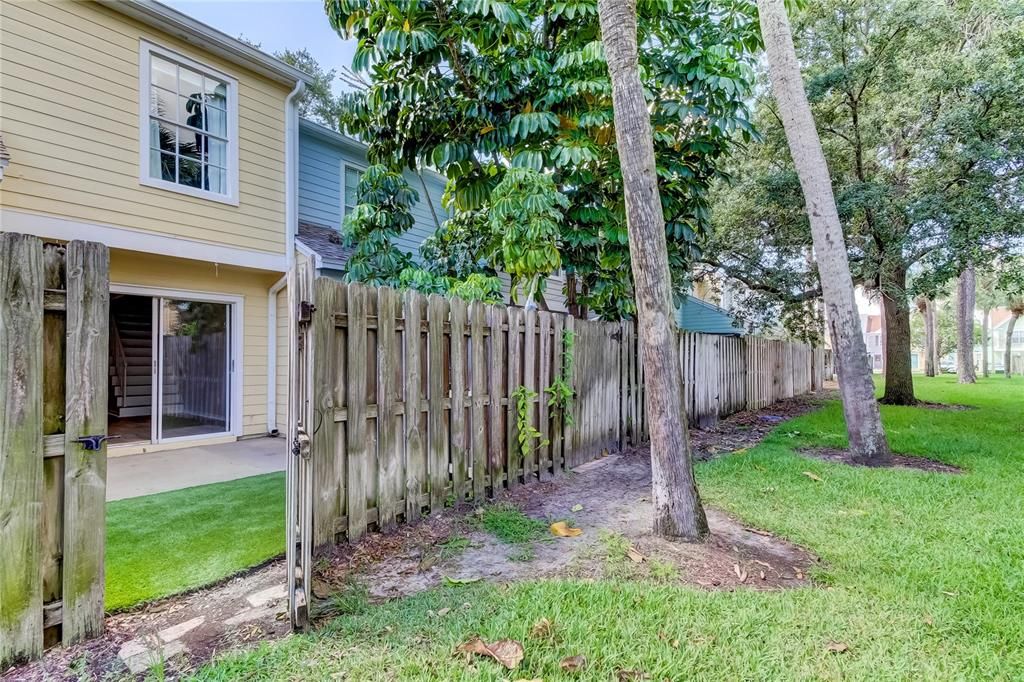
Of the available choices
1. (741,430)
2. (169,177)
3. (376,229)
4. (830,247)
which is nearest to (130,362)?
(169,177)

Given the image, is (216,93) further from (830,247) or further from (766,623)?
(766,623)

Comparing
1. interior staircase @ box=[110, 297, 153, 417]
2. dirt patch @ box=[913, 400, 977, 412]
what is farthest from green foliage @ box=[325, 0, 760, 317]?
dirt patch @ box=[913, 400, 977, 412]

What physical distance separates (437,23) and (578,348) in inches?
152

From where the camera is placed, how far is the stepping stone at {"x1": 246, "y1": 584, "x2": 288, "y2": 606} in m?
2.54

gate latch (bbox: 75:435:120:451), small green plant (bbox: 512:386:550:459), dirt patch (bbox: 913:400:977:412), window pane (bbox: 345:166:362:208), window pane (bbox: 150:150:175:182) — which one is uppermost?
window pane (bbox: 345:166:362:208)

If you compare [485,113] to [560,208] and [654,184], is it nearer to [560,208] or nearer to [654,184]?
[560,208]

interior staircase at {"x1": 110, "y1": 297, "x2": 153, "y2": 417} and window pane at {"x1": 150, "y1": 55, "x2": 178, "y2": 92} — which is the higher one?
window pane at {"x1": 150, "y1": 55, "x2": 178, "y2": 92}

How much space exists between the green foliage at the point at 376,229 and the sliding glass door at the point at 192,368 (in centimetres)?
246

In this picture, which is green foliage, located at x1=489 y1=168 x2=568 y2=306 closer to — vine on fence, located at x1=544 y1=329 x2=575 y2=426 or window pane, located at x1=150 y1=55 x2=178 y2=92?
vine on fence, located at x1=544 y1=329 x2=575 y2=426

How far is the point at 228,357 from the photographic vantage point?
283 inches

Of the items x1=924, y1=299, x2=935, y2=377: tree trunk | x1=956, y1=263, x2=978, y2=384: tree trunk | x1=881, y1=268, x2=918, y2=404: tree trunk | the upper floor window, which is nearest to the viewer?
the upper floor window

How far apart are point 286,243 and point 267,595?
236 inches

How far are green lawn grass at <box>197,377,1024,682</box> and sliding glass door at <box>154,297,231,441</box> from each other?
5.80 m

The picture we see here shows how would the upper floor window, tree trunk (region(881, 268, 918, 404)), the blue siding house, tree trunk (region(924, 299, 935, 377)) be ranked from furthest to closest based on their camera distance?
tree trunk (region(924, 299, 935, 377)) → tree trunk (region(881, 268, 918, 404)) → the upper floor window → the blue siding house
